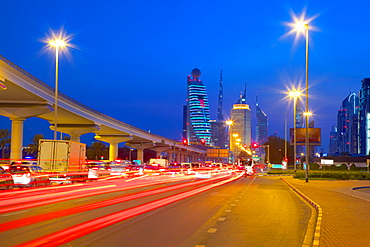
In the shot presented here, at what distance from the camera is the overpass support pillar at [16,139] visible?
55438 mm

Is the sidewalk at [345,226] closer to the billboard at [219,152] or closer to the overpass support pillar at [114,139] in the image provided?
the billboard at [219,152]

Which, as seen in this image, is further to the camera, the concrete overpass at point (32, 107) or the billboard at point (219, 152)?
the billboard at point (219, 152)

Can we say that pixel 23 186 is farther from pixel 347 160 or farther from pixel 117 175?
pixel 347 160

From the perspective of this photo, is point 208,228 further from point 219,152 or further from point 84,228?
point 219,152

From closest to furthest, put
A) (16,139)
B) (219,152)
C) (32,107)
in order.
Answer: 1. (32,107)
2. (16,139)
3. (219,152)

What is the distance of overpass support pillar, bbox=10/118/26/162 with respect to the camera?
55.4 meters

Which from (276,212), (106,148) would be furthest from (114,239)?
(106,148)

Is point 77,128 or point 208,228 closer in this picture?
point 208,228

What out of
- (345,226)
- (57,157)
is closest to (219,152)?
(57,157)

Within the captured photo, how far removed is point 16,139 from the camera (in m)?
56.2

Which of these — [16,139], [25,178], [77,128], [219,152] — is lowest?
[25,178]

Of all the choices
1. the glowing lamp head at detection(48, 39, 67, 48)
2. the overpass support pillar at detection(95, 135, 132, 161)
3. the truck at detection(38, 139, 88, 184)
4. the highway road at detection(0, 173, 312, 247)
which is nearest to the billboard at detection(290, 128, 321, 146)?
the overpass support pillar at detection(95, 135, 132, 161)

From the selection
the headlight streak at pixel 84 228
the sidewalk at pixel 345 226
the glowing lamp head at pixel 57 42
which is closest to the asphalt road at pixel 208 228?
the headlight streak at pixel 84 228

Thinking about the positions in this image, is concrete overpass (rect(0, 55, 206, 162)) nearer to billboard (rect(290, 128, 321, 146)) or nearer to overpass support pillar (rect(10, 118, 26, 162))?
overpass support pillar (rect(10, 118, 26, 162))
